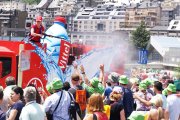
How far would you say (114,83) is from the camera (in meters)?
10.7

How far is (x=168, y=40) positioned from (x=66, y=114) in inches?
3652

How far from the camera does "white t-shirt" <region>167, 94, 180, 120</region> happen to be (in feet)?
30.8

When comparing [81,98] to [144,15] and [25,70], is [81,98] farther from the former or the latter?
[144,15]

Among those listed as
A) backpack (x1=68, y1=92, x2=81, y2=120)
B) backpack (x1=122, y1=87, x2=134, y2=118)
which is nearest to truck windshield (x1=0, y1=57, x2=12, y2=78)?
backpack (x1=122, y1=87, x2=134, y2=118)

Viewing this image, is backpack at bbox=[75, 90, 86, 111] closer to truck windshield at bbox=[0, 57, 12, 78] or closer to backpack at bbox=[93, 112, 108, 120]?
backpack at bbox=[93, 112, 108, 120]

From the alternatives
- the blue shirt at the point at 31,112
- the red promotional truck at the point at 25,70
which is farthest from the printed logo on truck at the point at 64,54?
the blue shirt at the point at 31,112

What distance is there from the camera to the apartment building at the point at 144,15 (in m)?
164

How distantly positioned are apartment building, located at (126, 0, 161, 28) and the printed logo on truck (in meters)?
147

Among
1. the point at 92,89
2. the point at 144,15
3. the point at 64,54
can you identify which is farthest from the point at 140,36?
the point at 92,89

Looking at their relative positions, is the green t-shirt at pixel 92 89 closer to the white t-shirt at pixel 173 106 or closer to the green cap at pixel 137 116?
the white t-shirt at pixel 173 106

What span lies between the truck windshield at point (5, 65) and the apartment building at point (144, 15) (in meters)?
149

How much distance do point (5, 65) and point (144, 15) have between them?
155 meters

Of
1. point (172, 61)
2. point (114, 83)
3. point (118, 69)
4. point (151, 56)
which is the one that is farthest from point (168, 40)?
point (114, 83)

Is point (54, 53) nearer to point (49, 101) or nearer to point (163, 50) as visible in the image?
point (49, 101)
